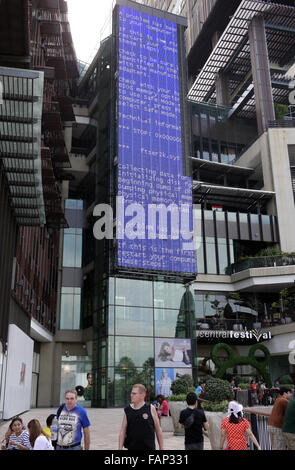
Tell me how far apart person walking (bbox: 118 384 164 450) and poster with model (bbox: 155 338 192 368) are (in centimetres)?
2925

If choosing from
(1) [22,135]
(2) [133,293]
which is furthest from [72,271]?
(1) [22,135]

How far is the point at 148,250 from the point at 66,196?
14.7 meters

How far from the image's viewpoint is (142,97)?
133ft

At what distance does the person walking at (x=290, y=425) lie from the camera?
7.71 meters

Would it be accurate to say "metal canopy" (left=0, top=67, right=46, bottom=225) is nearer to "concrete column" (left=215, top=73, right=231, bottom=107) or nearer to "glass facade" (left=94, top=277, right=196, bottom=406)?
"glass facade" (left=94, top=277, right=196, bottom=406)

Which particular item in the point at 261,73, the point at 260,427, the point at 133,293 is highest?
the point at 261,73

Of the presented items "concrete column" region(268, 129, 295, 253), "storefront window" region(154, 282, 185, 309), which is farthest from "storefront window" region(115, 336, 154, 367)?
"concrete column" region(268, 129, 295, 253)

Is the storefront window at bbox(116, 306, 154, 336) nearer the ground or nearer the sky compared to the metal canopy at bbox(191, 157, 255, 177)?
nearer the ground

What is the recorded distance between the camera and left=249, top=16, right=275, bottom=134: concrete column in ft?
178

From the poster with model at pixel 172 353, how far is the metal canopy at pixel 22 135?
17.1 meters

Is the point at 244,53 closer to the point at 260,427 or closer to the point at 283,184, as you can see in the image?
the point at 283,184

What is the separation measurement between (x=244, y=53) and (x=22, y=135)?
52.1 m

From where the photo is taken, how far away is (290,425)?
7758 millimetres
